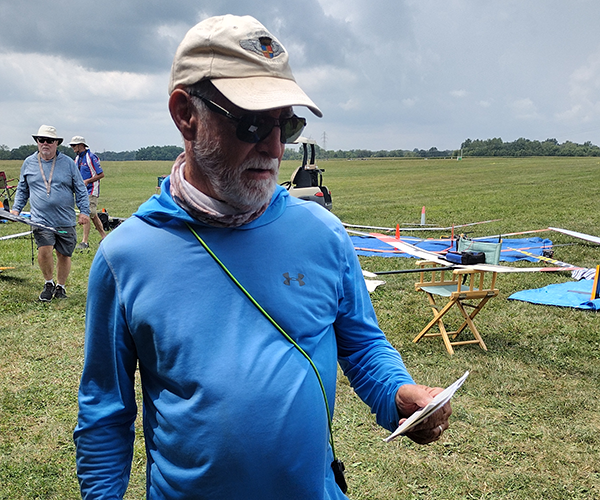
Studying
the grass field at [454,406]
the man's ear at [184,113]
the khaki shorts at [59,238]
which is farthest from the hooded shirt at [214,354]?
the khaki shorts at [59,238]

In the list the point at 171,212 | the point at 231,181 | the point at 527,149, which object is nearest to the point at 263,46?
the point at 231,181

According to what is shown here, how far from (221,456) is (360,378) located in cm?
49

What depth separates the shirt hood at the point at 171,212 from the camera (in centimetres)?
137

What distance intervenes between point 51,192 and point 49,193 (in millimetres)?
30

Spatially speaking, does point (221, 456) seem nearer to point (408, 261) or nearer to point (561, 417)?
point (561, 417)

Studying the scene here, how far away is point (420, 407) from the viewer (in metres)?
1.43

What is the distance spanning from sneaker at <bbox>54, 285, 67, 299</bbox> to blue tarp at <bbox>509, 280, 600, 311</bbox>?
6401mm

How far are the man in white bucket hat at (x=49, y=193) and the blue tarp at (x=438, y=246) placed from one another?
5.42 m

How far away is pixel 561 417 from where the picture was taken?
445 centimetres

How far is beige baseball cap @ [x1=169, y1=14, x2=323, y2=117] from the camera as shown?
4.15 feet

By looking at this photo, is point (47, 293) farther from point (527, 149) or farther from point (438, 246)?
point (527, 149)

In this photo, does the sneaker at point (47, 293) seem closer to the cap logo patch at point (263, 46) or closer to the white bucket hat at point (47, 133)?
the white bucket hat at point (47, 133)

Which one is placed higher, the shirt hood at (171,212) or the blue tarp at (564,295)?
the shirt hood at (171,212)

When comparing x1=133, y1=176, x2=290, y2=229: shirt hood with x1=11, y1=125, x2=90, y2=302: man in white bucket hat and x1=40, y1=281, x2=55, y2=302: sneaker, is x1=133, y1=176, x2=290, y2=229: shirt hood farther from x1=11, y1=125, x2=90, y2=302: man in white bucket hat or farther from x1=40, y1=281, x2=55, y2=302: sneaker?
x1=40, y1=281, x2=55, y2=302: sneaker
